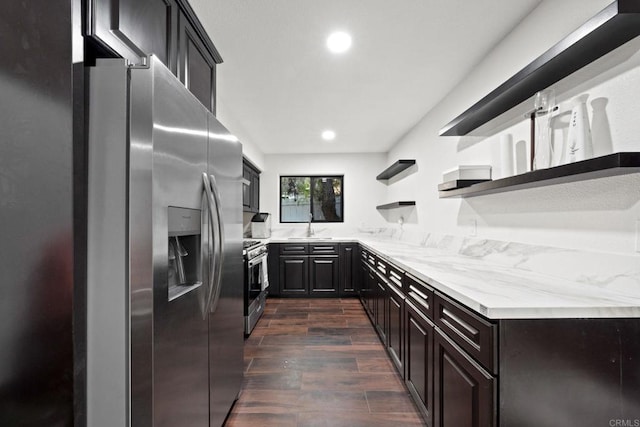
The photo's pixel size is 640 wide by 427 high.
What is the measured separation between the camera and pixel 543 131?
1.57 meters

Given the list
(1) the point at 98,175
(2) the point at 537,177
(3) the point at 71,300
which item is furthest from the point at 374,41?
(3) the point at 71,300

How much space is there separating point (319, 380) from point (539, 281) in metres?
1.68

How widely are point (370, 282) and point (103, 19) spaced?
3.30 metres

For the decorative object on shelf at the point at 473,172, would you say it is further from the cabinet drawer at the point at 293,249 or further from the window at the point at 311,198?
the window at the point at 311,198

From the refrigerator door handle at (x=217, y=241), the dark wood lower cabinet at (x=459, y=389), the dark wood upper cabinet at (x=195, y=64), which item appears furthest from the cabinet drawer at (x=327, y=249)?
the refrigerator door handle at (x=217, y=241)

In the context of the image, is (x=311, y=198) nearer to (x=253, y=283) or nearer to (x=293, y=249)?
(x=293, y=249)

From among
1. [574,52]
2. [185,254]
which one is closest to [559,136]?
[574,52]

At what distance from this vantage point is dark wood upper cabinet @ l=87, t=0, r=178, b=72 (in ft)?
3.25

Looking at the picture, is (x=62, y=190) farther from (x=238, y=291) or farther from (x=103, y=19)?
(x=238, y=291)

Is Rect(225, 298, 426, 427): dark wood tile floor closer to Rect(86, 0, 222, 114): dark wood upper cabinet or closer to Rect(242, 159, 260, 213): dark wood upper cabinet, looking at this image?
Rect(242, 159, 260, 213): dark wood upper cabinet

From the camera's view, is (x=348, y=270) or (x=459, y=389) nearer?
(x=459, y=389)

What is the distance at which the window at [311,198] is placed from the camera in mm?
5684

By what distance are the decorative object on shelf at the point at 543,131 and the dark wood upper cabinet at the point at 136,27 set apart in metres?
1.94

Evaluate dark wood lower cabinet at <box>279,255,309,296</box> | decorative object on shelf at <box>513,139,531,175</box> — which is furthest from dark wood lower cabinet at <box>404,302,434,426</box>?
dark wood lower cabinet at <box>279,255,309,296</box>
